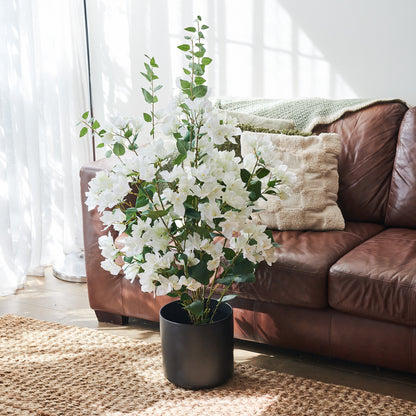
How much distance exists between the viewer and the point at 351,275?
212 cm

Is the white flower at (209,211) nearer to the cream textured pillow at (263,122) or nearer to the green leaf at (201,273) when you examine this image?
the green leaf at (201,273)

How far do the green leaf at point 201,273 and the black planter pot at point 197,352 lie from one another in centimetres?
20

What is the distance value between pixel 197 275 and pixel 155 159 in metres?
0.38

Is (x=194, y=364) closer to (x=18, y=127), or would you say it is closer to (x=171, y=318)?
(x=171, y=318)

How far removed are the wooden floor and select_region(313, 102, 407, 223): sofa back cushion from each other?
70 cm

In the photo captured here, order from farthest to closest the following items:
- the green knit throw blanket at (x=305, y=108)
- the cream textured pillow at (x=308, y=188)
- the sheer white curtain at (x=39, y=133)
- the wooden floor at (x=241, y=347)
Answer: 1. the sheer white curtain at (x=39, y=133)
2. the green knit throw blanket at (x=305, y=108)
3. the cream textured pillow at (x=308, y=188)
4. the wooden floor at (x=241, y=347)

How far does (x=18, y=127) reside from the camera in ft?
10.3

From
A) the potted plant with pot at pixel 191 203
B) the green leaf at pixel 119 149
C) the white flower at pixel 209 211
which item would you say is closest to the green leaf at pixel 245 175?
the potted plant with pot at pixel 191 203

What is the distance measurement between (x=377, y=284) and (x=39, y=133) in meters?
2.10

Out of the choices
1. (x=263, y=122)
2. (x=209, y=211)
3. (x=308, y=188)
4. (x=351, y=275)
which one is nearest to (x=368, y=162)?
(x=308, y=188)

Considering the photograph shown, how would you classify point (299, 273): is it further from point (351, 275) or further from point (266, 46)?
point (266, 46)

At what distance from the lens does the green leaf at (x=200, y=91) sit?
6.31 feet

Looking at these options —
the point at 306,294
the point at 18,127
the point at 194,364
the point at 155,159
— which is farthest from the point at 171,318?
the point at 18,127

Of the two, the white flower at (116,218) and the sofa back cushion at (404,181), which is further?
the sofa back cushion at (404,181)
